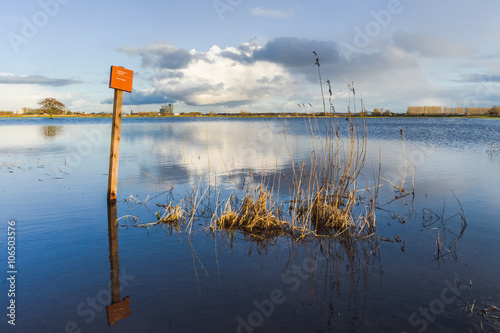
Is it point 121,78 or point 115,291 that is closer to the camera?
point 115,291

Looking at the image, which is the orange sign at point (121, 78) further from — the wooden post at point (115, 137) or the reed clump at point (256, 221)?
the reed clump at point (256, 221)

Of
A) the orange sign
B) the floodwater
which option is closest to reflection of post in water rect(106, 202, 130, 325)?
the floodwater

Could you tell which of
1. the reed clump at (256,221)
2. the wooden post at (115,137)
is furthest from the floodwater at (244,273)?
the wooden post at (115,137)

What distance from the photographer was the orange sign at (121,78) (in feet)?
29.3

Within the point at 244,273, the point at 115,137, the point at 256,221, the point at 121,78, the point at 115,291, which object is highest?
the point at 121,78

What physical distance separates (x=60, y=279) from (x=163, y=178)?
8223 millimetres

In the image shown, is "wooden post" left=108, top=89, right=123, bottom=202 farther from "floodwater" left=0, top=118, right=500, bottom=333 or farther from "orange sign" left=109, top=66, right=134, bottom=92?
"floodwater" left=0, top=118, right=500, bottom=333

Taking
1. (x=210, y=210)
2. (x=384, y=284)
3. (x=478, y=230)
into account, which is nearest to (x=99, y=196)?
(x=210, y=210)

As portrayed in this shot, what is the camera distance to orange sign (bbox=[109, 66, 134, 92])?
352 inches

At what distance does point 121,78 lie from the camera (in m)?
9.21

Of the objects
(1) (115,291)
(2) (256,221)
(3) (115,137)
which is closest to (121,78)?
(3) (115,137)

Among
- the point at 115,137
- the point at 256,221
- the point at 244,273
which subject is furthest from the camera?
the point at 115,137

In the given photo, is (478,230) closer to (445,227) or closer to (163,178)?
(445,227)

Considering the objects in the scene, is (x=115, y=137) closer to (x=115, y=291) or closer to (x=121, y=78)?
(x=121, y=78)
